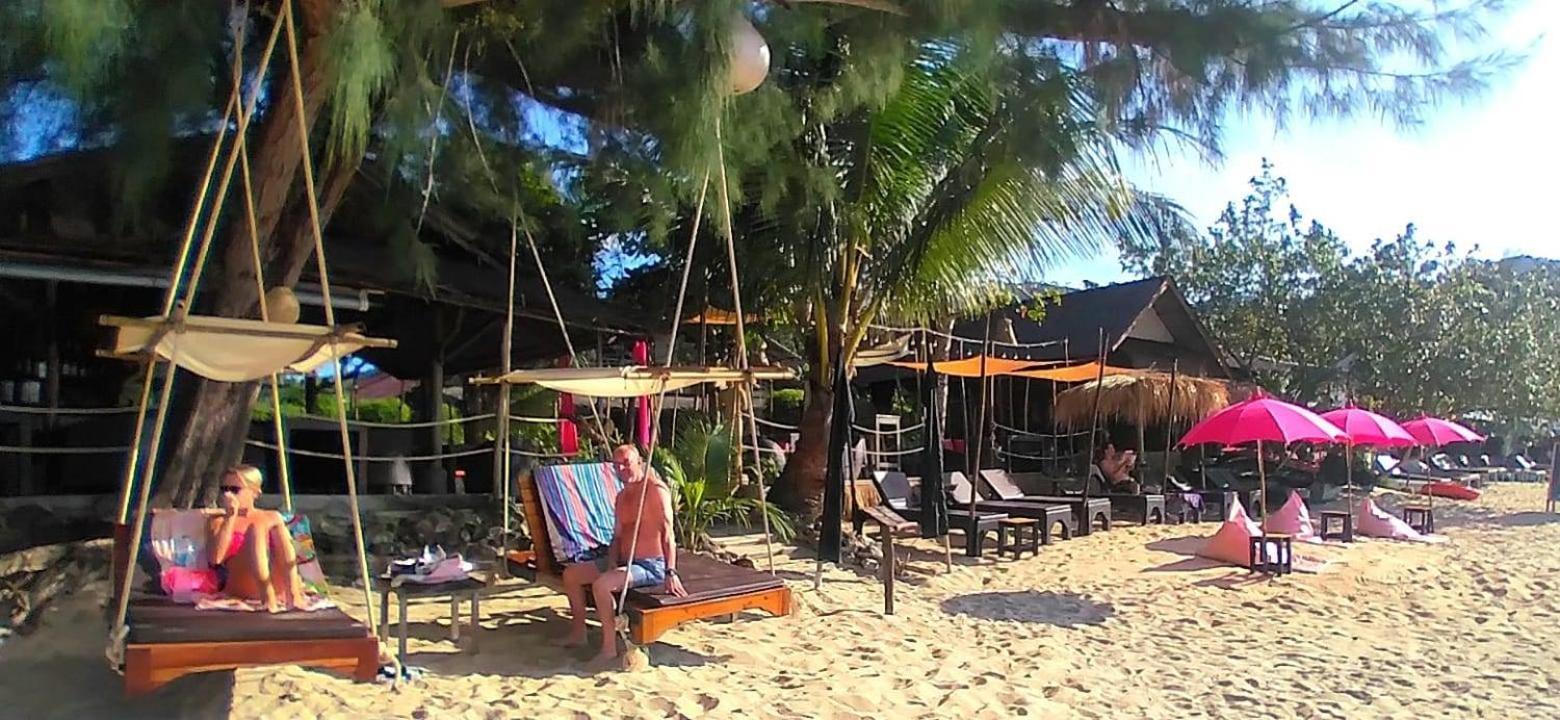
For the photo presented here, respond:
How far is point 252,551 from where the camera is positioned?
481 centimetres

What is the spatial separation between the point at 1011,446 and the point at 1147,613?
432 inches

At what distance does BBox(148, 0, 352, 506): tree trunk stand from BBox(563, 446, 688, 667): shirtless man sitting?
2187 millimetres

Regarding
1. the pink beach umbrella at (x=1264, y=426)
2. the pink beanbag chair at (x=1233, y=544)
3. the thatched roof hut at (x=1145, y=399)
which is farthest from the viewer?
the thatched roof hut at (x=1145, y=399)

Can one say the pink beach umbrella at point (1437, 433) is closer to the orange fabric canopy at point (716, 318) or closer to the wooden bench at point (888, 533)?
the wooden bench at point (888, 533)

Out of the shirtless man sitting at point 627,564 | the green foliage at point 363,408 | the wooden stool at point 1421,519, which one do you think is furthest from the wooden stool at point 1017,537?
the green foliage at point 363,408

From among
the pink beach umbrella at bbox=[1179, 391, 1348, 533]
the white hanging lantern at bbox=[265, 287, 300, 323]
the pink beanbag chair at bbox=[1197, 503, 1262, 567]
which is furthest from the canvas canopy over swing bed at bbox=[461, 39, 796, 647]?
the pink beanbag chair at bbox=[1197, 503, 1262, 567]

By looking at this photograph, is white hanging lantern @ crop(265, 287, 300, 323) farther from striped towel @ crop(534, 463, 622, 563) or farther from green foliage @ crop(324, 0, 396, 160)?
green foliage @ crop(324, 0, 396, 160)

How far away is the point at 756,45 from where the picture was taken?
5.14 metres

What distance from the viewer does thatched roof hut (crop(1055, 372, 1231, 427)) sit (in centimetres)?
1573

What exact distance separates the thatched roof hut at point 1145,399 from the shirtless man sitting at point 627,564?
10.7m

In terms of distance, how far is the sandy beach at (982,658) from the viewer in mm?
4892

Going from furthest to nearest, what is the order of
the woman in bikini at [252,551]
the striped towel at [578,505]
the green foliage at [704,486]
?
1. the green foliage at [704,486]
2. the striped towel at [578,505]
3. the woman in bikini at [252,551]

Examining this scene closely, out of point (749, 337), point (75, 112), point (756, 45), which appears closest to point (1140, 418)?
point (749, 337)

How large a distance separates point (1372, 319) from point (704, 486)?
18.9m
